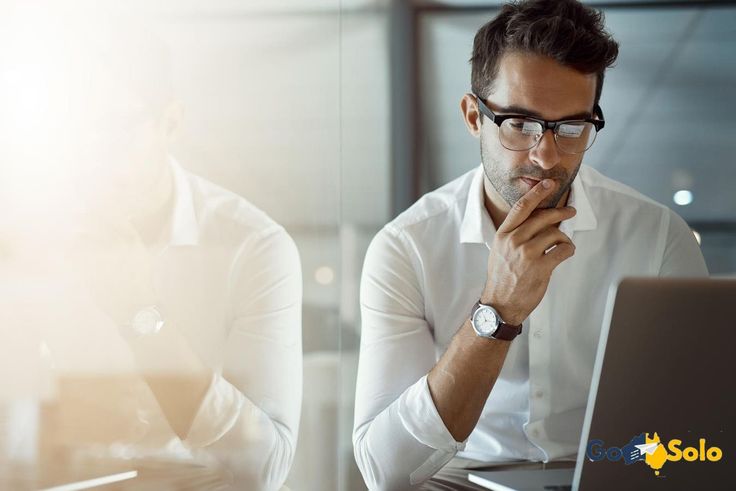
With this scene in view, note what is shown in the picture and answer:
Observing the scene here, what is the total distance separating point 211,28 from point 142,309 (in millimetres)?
647

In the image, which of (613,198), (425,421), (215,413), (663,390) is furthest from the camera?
(613,198)

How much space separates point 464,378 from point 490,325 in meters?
0.11

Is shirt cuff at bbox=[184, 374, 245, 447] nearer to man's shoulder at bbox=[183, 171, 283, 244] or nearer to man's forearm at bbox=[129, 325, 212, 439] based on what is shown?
→ man's forearm at bbox=[129, 325, 212, 439]

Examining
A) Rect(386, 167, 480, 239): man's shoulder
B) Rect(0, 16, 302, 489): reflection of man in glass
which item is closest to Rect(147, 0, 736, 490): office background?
Rect(0, 16, 302, 489): reflection of man in glass

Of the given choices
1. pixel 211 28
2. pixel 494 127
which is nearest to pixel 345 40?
pixel 211 28

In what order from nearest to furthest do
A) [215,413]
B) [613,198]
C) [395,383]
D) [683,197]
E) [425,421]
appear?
[425,421]
[395,383]
[215,413]
[613,198]
[683,197]

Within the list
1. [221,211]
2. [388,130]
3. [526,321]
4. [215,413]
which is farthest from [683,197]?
[215,413]

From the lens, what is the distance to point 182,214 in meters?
1.77

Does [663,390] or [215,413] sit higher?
[663,390]

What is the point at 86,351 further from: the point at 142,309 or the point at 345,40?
the point at 345,40

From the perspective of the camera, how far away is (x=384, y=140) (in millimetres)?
2340

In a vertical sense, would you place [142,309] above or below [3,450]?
above

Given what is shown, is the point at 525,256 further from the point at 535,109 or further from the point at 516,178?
the point at 535,109

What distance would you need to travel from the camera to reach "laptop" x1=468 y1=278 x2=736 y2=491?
99cm
